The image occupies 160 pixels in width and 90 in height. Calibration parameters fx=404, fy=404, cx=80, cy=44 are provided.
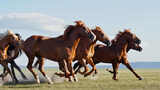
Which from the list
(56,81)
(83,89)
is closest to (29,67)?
(56,81)

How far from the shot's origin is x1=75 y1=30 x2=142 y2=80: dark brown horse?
15531 mm

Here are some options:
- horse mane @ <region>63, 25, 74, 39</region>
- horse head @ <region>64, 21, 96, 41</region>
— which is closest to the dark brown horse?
horse head @ <region>64, 21, 96, 41</region>

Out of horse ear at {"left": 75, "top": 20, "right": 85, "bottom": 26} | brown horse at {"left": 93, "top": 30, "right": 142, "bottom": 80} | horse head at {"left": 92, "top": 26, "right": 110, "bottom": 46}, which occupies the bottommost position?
brown horse at {"left": 93, "top": 30, "right": 142, "bottom": 80}

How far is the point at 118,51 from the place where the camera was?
1559 centimetres

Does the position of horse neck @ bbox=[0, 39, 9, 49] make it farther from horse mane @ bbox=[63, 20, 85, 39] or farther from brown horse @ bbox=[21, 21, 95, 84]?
horse mane @ bbox=[63, 20, 85, 39]

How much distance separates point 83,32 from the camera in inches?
514

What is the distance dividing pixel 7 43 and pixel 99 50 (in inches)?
145

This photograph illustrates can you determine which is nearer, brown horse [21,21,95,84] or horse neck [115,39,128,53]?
brown horse [21,21,95,84]

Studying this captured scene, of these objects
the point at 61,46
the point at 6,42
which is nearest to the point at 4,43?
the point at 6,42

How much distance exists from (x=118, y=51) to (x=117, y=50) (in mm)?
65

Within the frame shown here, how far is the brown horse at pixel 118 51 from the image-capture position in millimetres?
15531

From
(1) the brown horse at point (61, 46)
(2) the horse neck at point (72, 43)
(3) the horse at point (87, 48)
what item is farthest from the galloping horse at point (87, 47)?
(2) the horse neck at point (72, 43)

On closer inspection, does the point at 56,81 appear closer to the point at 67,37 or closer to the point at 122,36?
the point at 67,37

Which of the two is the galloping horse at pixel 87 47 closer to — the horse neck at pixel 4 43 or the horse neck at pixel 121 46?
the horse neck at pixel 121 46
